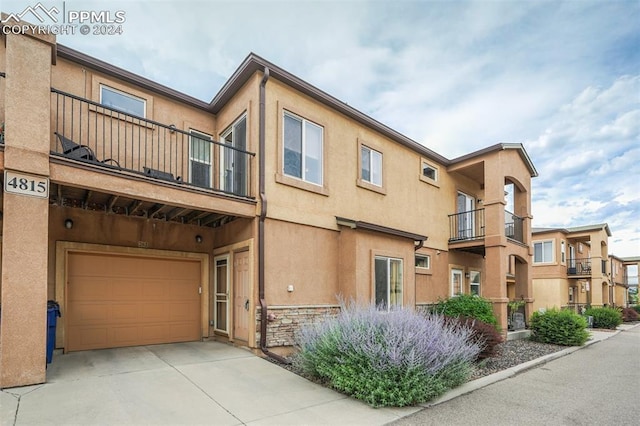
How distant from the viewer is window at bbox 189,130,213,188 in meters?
9.61

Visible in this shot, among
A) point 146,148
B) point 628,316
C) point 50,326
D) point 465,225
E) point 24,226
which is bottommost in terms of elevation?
point 628,316

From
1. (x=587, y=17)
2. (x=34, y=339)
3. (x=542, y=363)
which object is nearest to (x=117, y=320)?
(x=34, y=339)

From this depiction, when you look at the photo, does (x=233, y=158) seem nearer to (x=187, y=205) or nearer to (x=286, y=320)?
(x=187, y=205)

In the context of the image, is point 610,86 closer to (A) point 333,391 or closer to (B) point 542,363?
(B) point 542,363

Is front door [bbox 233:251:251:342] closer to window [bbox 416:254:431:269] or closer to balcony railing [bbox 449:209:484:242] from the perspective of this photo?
window [bbox 416:254:431:269]

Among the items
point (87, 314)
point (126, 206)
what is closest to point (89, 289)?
point (87, 314)

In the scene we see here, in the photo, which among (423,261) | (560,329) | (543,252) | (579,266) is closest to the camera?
(560,329)

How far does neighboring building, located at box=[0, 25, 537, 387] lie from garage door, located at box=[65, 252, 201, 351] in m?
0.03

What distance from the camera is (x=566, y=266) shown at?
82.9 feet

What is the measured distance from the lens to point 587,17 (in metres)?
9.76

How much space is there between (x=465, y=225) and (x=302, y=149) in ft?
28.9

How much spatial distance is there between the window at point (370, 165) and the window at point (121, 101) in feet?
20.0

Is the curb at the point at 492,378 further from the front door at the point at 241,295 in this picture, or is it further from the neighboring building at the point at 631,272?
the neighboring building at the point at 631,272

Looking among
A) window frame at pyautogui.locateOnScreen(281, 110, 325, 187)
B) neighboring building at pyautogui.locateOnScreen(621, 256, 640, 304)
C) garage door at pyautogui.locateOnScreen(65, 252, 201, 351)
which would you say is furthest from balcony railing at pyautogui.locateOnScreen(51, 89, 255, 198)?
neighboring building at pyautogui.locateOnScreen(621, 256, 640, 304)
